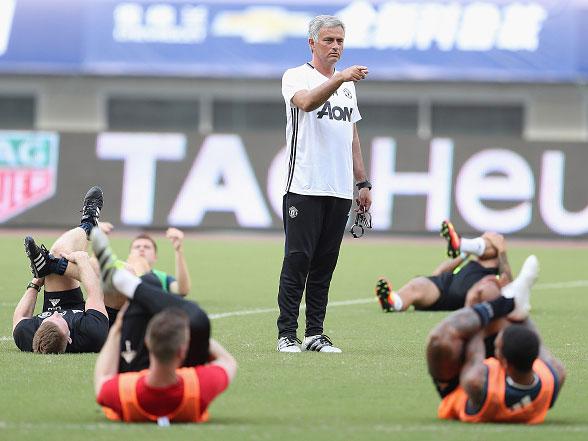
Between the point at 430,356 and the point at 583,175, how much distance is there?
1943 centimetres

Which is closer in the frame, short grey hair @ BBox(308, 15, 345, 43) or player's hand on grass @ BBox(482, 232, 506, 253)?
short grey hair @ BBox(308, 15, 345, 43)

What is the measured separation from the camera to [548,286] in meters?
17.7

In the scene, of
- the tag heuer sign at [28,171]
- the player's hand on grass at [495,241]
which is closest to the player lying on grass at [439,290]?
the player's hand on grass at [495,241]

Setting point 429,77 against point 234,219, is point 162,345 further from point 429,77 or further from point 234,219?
point 429,77

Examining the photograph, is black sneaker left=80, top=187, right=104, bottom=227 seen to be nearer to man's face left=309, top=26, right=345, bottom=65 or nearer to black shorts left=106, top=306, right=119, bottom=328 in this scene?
black shorts left=106, top=306, right=119, bottom=328

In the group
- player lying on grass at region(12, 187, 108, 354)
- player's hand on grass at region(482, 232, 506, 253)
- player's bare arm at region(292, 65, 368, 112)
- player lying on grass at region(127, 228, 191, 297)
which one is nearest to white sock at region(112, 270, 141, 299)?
player's bare arm at region(292, 65, 368, 112)

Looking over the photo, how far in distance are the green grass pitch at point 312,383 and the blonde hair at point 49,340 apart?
4.3 inches

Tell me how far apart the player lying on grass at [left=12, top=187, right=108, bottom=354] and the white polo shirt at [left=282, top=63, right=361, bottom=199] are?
1.57m

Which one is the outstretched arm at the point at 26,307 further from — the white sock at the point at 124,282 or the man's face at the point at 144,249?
the white sock at the point at 124,282

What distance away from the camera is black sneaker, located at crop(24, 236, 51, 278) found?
1000 cm

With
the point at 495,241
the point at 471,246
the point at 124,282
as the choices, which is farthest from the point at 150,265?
the point at 124,282

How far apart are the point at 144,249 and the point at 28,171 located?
14288mm

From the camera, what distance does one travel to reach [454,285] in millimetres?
13734

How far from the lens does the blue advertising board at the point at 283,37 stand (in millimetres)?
30766
